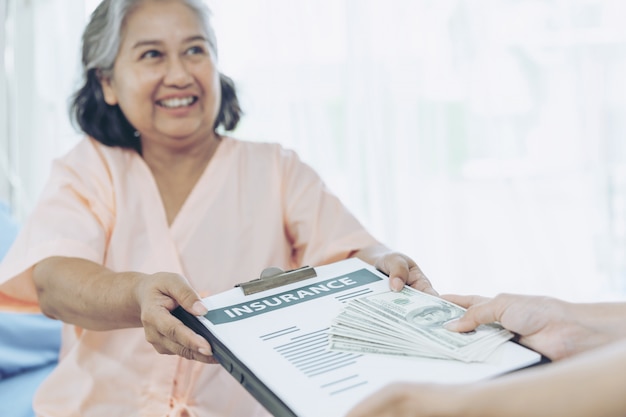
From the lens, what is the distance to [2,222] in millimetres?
1967

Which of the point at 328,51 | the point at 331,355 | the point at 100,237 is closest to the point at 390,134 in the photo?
the point at 328,51

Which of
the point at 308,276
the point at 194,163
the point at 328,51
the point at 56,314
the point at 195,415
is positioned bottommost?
the point at 195,415

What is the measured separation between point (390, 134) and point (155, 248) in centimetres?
146

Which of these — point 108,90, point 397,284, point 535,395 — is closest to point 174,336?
point 397,284

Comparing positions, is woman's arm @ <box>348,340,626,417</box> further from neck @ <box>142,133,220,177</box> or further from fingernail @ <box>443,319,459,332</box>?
neck @ <box>142,133,220,177</box>

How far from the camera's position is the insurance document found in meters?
0.88

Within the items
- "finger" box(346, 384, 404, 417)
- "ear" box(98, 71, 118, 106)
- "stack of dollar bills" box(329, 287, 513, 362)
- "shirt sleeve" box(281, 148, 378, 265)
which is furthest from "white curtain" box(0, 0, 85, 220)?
"finger" box(346, 384, 404, 417)

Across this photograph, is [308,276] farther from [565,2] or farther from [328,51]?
[565,2]

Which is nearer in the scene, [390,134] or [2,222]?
[2,222]

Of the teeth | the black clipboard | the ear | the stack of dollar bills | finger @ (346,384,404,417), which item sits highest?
the ear

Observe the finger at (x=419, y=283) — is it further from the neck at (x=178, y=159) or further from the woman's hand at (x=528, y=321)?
the neck at (x=178, y=159)

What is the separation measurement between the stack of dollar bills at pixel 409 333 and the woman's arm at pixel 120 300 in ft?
0.67

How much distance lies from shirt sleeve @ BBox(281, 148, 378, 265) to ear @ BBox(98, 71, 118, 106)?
40cm

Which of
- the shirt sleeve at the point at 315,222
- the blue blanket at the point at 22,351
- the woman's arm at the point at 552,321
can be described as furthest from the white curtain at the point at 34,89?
the woman's arm at the point at 552,321
